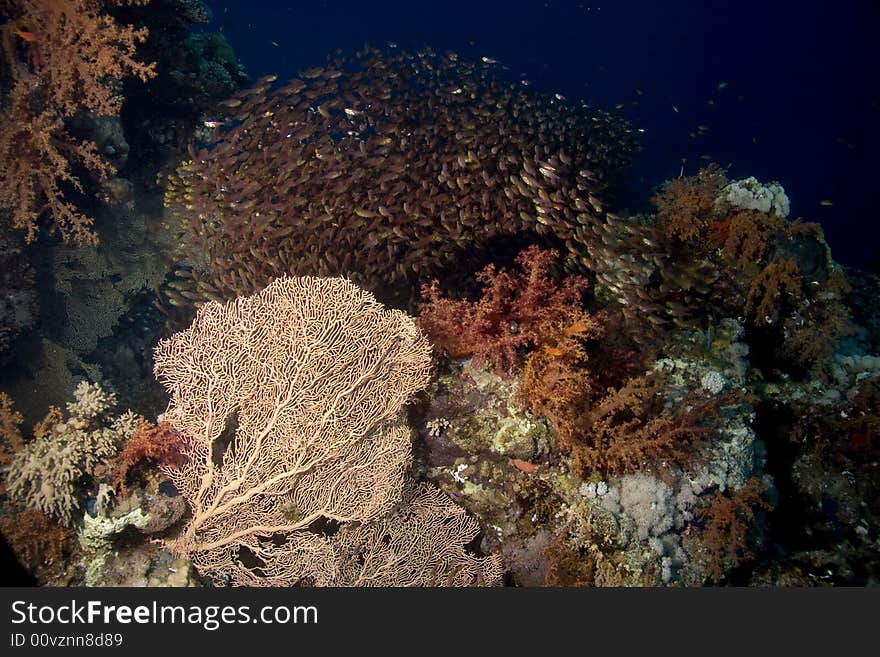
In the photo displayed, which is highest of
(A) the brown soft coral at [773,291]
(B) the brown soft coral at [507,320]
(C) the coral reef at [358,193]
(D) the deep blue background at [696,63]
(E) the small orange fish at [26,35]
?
(D) the deep blue background at [696,63]

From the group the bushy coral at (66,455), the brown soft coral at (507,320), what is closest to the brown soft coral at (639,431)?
the brown soft coral at (507,320)

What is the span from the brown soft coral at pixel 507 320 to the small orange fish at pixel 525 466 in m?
1.03

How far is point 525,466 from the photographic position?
5.07 m

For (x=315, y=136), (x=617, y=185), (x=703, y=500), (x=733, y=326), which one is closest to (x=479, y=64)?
(x=617, y=185)

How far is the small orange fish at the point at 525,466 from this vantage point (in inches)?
199

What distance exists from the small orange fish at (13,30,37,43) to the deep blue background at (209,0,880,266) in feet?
41.5

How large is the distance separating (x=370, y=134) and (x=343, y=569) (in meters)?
7.26

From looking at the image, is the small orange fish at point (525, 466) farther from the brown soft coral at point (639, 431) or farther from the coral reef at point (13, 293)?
the coral reef at point (13, 293)

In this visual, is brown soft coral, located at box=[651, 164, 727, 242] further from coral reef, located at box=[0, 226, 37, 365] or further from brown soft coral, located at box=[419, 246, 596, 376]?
coral reef, located at box=[0, 226, 37, 365]

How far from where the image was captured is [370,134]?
8672 millimetres

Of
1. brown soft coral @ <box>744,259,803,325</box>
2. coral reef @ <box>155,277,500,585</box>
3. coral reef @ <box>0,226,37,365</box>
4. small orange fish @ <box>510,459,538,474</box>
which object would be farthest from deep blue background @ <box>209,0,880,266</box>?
coral reef @ <box>0,226,37,365</box>

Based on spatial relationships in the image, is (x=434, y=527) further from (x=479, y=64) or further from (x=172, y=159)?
(x=479, y=64)

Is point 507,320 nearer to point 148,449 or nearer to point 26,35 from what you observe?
point 148,449

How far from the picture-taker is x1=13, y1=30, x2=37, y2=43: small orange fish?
638 centimetres
